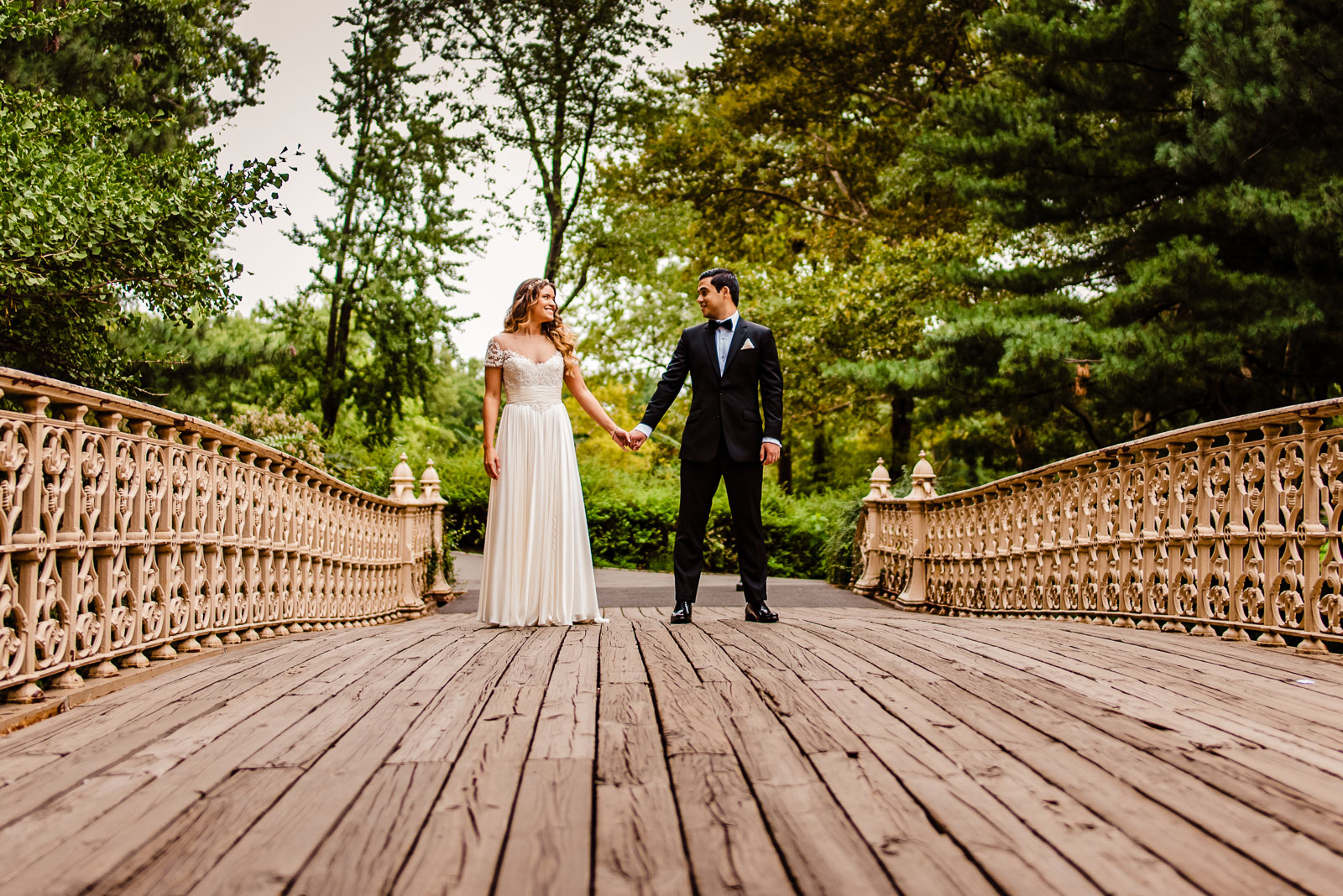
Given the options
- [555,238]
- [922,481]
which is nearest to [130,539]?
[922,481]

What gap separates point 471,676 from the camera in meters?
4.24

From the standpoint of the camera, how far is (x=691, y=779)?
2705mm

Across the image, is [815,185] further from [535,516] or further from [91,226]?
[535,516]

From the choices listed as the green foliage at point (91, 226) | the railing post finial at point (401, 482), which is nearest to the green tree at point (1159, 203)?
the railing post finial at point (401, 482)

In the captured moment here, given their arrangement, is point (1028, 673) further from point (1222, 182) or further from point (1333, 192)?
point (1222, 182)

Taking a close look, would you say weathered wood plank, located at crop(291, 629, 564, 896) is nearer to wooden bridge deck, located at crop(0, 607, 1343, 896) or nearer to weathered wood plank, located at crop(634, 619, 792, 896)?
wooden bridge deck, located at crop(0, 607, 1343, 896)

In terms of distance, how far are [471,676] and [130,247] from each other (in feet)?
21.5

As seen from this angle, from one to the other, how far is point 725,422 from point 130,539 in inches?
132

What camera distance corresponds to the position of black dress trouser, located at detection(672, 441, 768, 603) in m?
6.48

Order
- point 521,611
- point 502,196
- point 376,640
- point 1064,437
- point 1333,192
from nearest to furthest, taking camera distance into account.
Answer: point 376,640
point 521,611
point 1333,192
point 1064,437
point 502,196

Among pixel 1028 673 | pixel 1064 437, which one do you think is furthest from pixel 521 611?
pixel 1064 437

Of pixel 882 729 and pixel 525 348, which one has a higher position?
pixel 525 348

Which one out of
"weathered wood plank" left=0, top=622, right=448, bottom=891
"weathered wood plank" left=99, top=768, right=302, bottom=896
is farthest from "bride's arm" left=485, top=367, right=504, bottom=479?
"weathered wood plank" left=99, top=768, right=302, bottom=896

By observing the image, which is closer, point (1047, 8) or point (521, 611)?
point (521, 611)
